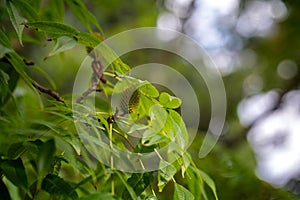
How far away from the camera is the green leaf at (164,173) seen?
42 cm

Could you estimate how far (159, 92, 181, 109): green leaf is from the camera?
448mm

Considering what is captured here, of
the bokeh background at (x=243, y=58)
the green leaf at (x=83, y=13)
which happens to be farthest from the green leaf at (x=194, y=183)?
the bokeh background at (x=243, y=58)

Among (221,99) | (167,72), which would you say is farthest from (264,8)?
(221,99)

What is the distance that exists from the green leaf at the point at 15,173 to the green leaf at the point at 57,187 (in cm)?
2

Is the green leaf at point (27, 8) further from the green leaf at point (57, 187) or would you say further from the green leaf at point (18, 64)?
the green leaf at point (57, 187)

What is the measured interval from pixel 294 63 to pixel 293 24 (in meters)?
0.25

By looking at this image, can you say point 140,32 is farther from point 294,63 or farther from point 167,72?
point 294,63

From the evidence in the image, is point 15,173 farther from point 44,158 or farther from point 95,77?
point 95,77

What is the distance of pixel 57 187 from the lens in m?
0.40

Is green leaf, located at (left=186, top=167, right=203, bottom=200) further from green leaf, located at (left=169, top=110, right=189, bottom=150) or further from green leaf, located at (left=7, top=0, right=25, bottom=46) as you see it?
green leaf, located at (left=7, top=0, right=25, bottom=46)

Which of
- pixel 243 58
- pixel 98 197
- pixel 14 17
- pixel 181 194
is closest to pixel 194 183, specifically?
pixel 181 194

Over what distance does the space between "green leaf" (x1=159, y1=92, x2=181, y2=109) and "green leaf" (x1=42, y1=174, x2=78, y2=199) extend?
Result: 5.1 inches

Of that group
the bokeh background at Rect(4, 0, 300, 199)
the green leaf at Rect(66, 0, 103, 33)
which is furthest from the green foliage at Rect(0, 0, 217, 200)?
the bokeh background at Rect(4, 0, 300, 199)

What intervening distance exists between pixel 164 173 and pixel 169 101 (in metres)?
0.07
